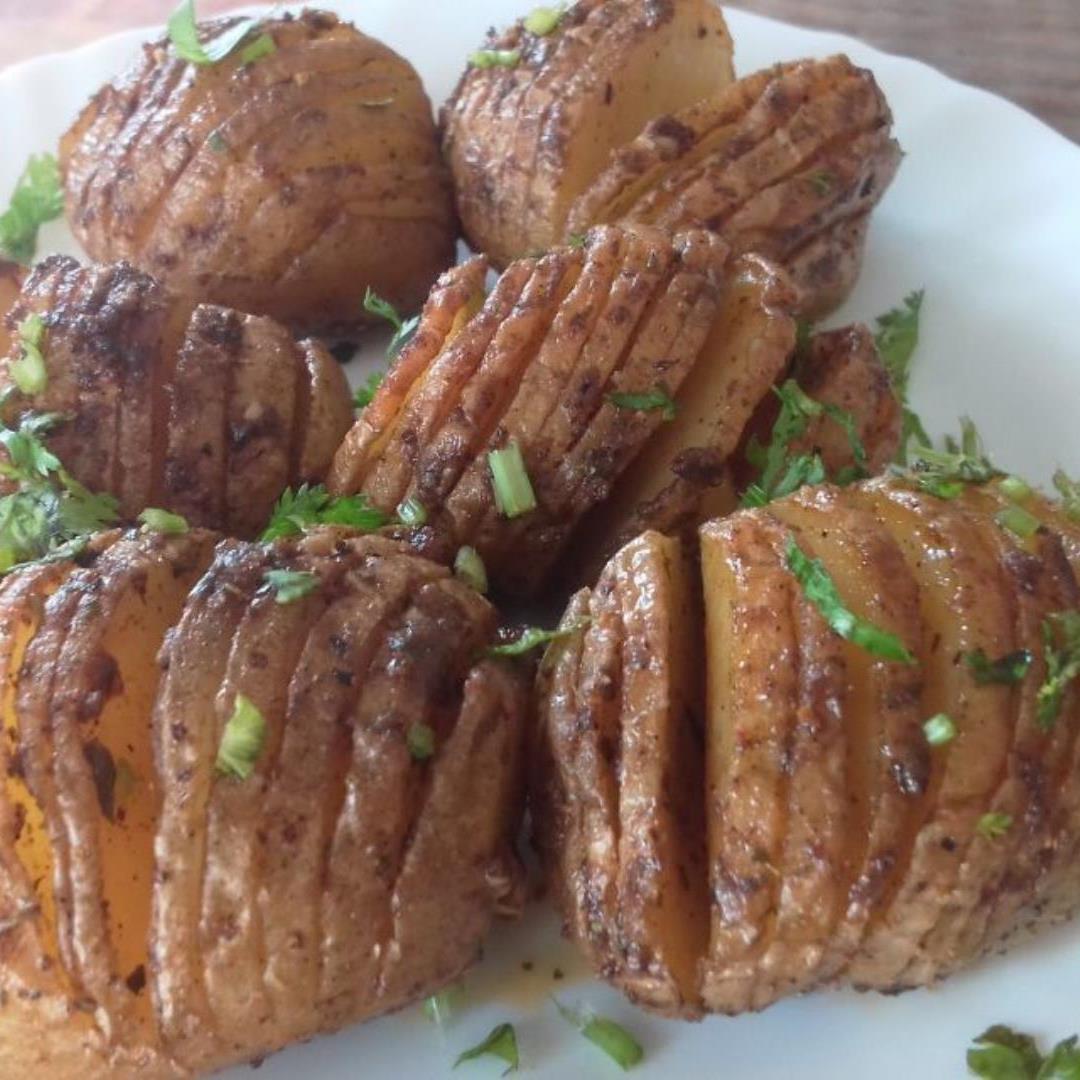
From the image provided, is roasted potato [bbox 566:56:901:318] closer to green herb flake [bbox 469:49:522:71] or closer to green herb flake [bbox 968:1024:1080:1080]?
green herb flake [bbox 469:49:522:71]

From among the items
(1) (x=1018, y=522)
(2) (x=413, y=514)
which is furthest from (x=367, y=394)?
(1) (x=1018, y=522)

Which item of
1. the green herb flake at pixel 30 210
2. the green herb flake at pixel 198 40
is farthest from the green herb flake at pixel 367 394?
the green herb flake at pixel 30 210

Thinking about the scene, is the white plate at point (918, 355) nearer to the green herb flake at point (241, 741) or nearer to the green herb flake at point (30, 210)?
the green herb flake at point (30, 210)

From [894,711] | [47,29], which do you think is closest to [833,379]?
[894,711]

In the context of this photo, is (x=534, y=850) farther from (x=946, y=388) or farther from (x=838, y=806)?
(x=946, y=388)

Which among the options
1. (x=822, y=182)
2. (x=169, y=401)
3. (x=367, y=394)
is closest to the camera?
(x=169, y=401)

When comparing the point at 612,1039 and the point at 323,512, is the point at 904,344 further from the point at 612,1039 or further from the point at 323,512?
the point at 612,1039
